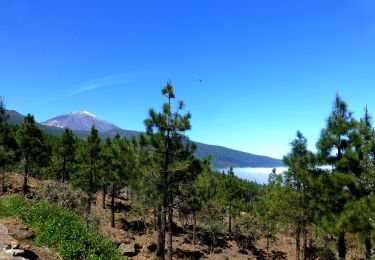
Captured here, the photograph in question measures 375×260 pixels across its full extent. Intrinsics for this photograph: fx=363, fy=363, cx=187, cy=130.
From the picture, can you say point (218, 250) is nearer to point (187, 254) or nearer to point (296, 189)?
point (187, 254)

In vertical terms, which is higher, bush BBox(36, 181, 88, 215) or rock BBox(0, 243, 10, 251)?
bush BBox(36, 181, 88, 215)

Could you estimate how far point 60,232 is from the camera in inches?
523

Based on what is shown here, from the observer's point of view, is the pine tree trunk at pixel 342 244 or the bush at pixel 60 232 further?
the pine tree trunk at pixel 342 244

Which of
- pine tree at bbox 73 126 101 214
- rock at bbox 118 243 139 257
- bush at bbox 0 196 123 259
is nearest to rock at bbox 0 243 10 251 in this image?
bush at bbox 0 196 123 259

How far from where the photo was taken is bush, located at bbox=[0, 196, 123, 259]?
12133 mm

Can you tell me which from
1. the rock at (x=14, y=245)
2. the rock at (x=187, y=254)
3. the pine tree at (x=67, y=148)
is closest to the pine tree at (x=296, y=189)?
the rock at (x=187, y=254)

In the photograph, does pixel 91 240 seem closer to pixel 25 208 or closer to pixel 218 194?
pixel 25 208

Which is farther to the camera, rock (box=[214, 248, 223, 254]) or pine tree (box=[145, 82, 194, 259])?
rock (box=[214, 248, 223, 254])

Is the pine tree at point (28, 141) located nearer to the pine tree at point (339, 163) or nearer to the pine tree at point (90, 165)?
the pine tree at point (90, 165)

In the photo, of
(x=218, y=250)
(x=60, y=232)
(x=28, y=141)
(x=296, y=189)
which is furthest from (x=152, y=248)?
(x=60, y=232)

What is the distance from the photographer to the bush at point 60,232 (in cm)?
1213

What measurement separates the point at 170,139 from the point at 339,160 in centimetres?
1056

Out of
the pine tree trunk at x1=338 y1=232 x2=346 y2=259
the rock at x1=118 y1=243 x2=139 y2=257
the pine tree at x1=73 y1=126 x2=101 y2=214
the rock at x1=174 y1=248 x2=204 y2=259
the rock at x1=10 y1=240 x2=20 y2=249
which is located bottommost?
the rock at x1=174 y1=248 x2=204 y2=259

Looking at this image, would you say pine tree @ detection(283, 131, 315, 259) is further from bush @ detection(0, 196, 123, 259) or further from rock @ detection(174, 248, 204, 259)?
bush @ detection(0, 196, 123, 259)
